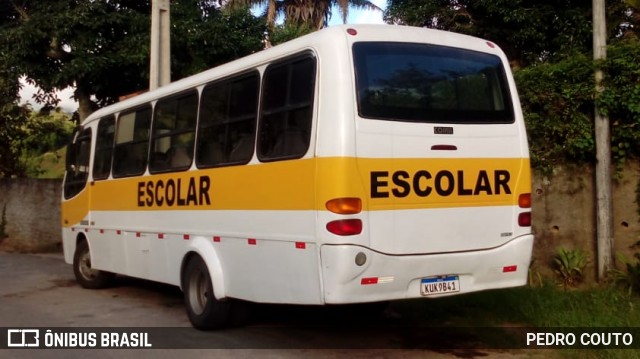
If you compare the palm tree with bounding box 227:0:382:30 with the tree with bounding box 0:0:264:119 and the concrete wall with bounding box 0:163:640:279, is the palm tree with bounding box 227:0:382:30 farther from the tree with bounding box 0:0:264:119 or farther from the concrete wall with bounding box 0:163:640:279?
the concrete wall with bounding box 0:163:640:279

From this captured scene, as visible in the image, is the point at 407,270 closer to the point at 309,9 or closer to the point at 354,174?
the point at 354,174

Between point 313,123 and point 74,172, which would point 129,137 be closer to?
point 74,172

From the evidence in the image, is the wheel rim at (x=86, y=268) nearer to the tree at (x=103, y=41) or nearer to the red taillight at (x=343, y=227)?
the tree at (x=103, y=41)

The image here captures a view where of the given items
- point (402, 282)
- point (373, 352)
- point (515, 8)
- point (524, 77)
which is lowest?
point (373, 352)

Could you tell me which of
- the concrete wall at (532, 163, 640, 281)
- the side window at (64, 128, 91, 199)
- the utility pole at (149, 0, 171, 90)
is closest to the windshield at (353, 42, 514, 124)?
the concrete wall at (532, 163, 640, 281)

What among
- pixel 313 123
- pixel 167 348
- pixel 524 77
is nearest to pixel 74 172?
pixel 167 348

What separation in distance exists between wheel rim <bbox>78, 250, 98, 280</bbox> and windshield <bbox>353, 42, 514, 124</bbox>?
6.32m

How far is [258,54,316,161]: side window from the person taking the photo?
5547 millimetres

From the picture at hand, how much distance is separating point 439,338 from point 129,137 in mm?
4802

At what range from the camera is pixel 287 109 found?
5781 millimetres

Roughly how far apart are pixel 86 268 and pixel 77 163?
1.63 metres

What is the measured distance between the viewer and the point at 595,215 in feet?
28.9

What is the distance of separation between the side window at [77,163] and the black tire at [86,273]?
2.86 ft

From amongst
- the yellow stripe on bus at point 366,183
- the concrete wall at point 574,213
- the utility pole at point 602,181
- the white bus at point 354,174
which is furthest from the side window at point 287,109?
the concrete wall at point 574,213
